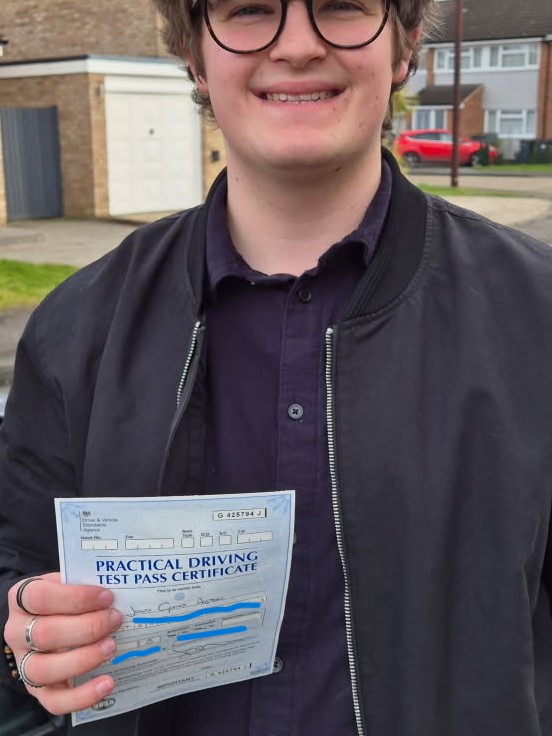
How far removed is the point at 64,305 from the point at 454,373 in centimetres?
69

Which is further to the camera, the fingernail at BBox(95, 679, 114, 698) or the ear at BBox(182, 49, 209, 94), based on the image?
the ear at BBox(182, 49, 209, 94)

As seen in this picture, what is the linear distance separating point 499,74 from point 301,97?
4684 cm

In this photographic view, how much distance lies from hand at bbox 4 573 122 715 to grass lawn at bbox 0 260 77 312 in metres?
8.09

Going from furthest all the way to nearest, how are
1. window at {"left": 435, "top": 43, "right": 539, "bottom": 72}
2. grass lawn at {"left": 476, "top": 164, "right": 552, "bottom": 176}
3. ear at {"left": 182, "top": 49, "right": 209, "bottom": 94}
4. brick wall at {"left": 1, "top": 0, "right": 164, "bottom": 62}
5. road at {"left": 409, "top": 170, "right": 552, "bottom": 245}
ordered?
window at {"left": 435, "top": 43, "right": 539, "bottom": 72} → grass lawn at {"left": 476, "top": 164, "right": 552, "bottom": 176} → brick wall at {"left": 1, "top": 0, "right": 164, "bottom": 62} → road at {"left": 409, "top": 170, "right": 552, "bottom": 245} → ear at {"left": 182, "top": 49, "right": 209, "bottom": 94}

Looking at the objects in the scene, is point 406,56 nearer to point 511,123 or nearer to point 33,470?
point 33,470

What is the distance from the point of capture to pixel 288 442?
1.43 m

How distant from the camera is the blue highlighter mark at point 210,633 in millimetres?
1390

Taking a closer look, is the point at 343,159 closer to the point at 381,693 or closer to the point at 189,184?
the point at 381,693

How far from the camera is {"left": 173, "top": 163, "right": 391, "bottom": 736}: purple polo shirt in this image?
1420 mm

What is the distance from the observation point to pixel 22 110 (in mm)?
17688

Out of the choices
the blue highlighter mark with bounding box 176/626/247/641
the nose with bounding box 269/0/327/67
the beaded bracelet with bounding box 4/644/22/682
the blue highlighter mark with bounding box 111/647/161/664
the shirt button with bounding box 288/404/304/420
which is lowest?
the beaded bracelet with bounding box 4/644/22/682

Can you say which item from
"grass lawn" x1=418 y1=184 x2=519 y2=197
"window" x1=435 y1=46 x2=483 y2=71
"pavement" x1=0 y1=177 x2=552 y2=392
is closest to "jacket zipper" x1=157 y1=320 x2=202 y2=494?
"pavement" x1=0 y1=177 x2=552 y2=392

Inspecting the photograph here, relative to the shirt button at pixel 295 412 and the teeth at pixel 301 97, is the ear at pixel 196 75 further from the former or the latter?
the shirt button at pixel 295 412

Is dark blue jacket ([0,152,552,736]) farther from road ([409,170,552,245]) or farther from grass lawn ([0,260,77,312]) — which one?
road ([409,170,552,245])
